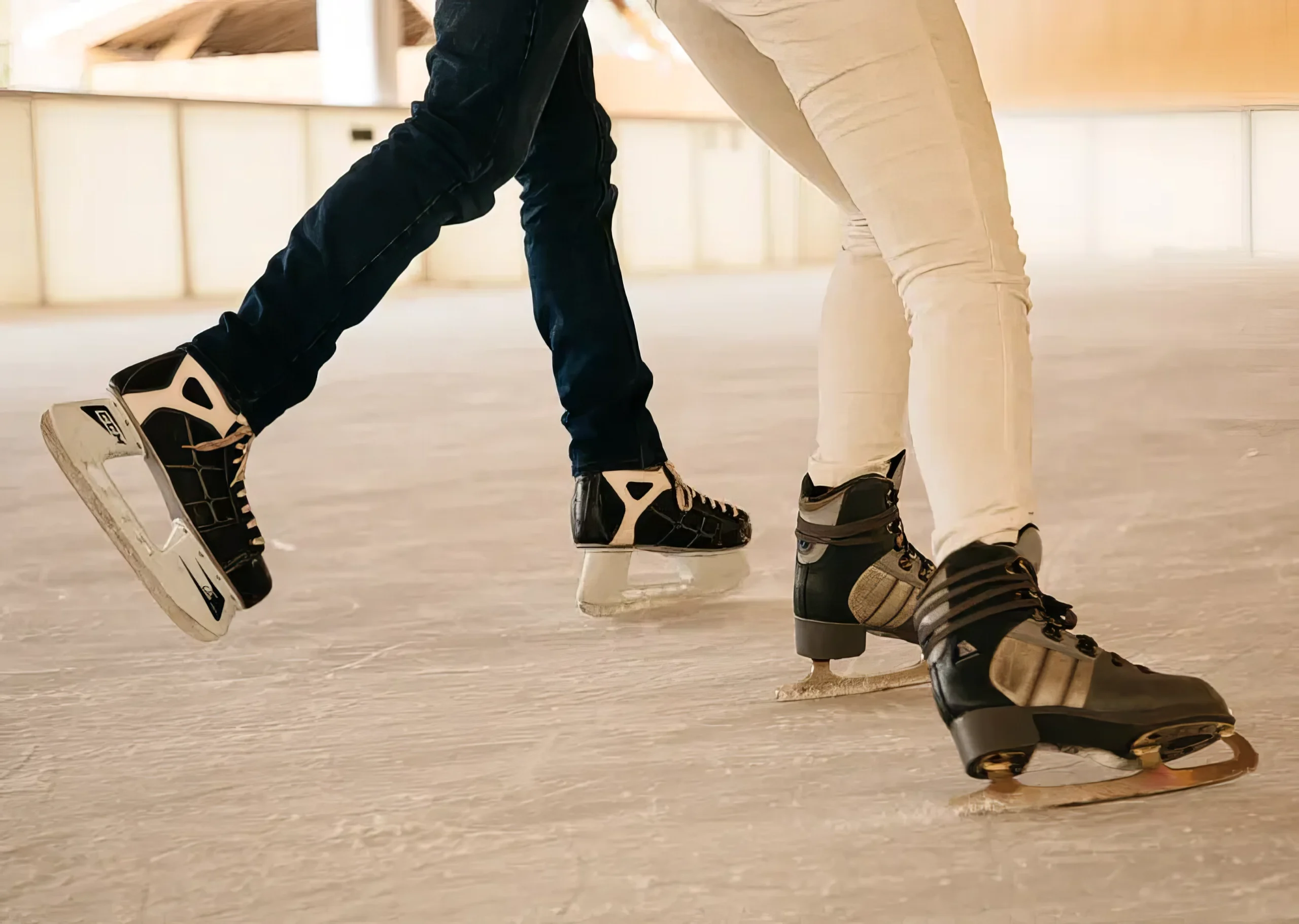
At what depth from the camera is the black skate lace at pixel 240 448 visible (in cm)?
104

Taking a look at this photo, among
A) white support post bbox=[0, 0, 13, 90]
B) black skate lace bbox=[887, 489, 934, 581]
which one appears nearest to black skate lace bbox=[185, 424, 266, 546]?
black skate lace bbox=[887, 489, 934, 581]

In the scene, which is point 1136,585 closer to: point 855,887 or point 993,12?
point 855,887

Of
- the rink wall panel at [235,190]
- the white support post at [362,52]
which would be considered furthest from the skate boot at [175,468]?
the white support post at [362,52]

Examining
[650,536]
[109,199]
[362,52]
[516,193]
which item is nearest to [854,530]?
[650,536]

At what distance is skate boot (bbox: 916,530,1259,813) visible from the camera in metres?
0.80

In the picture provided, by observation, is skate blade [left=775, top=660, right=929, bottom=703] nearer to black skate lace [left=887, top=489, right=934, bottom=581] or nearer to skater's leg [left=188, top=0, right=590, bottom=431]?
black skate lace [left=887, top=489, right=934, bottom=581]

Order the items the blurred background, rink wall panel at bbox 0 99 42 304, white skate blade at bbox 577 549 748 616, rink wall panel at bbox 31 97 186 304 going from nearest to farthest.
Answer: white skate blade at bbox 577 549 748 616, rink wall panel at bbox 0 99 42 304, rink wall panel at bbox 31 97 186 304, the blurred background

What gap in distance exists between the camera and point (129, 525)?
1.02 metres

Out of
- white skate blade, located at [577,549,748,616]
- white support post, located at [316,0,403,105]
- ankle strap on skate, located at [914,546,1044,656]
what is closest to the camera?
ankle strap on skate, located at [914,546,1044,656]

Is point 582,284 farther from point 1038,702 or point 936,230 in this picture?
point 1038,702

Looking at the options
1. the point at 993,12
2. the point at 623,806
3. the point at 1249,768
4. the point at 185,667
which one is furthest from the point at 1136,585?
the point at 993,12

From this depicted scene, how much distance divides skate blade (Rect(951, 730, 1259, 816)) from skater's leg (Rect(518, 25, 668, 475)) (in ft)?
1.94

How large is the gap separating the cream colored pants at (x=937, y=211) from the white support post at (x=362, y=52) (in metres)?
7.21

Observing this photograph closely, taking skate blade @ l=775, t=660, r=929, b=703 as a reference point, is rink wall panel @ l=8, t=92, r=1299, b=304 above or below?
above
